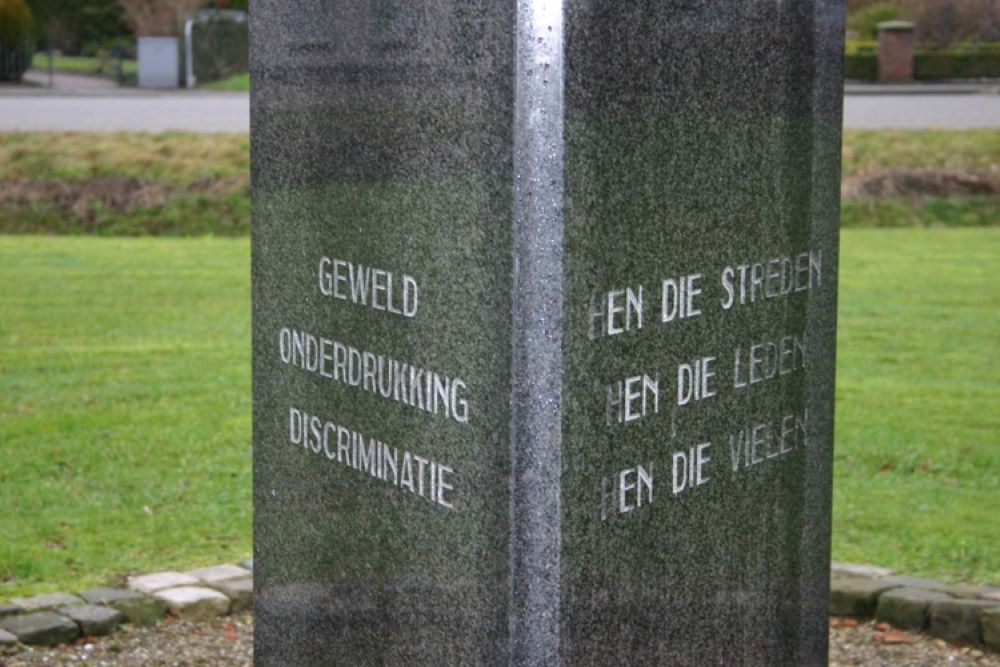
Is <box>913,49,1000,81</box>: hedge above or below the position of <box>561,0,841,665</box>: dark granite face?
above

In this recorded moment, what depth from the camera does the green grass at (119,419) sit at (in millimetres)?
5914

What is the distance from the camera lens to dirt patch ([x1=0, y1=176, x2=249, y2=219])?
16.2 m

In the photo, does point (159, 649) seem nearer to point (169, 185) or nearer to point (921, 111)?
point (169, 185)

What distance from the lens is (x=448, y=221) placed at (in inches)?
122

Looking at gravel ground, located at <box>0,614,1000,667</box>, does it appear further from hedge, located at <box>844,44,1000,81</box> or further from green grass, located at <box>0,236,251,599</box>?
hedge, located at <box>844,44,1000,81</box>

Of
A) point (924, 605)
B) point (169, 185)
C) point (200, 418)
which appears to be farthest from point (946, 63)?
point (924, 605)

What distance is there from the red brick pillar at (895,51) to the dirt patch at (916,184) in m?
8.61

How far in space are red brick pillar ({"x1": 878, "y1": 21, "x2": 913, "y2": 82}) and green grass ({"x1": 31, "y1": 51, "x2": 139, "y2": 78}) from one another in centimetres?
1556

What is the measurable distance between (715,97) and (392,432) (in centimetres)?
105

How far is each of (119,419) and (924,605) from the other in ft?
14.6

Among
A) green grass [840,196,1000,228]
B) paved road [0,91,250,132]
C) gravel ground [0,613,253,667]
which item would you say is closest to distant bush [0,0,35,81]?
paved road [0,91,250,132]

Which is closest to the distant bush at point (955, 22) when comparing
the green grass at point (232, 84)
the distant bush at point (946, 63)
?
the distant bush at point (946, 63)

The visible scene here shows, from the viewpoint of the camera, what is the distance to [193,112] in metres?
22.2

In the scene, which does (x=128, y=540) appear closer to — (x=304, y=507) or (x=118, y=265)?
(x=304, y=507)
